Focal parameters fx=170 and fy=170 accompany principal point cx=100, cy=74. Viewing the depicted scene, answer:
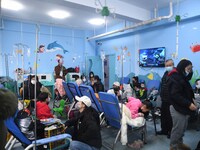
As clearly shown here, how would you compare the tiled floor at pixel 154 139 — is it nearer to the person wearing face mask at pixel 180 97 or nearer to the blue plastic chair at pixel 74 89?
the person wearing face mask at pixel 180 97

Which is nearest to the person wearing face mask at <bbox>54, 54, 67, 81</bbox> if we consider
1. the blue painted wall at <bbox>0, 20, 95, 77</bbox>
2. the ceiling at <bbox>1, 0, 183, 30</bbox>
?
the blue painted wall at <bbox>0, 20, 95, 77</bbox>

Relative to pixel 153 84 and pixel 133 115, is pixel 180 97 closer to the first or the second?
pixel 133 115

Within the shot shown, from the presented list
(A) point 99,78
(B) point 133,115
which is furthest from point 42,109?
(A) point 99,78

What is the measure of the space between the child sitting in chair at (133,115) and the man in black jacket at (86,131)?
0.59m

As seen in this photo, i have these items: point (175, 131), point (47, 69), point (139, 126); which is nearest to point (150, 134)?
point (139, 126)

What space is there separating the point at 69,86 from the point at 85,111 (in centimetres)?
212

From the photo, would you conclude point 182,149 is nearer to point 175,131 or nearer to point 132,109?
point 175,131

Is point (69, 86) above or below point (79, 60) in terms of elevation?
below

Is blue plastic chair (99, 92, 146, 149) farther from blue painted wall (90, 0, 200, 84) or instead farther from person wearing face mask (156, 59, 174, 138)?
blue painted wall (90, 0, 200, 84)

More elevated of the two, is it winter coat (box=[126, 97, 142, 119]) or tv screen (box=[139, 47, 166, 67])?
tv screen (box=[139, 47, 166, 67])

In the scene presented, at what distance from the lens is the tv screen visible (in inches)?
219

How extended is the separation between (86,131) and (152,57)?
14.6 feet

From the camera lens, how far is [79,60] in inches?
330

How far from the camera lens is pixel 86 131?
2090 millimetres
